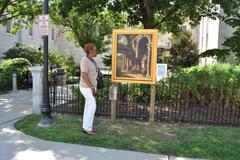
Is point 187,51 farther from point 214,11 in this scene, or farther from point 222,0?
point 222,0

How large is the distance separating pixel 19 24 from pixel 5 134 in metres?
14.0

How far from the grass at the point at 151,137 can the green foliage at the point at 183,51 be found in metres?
17.4

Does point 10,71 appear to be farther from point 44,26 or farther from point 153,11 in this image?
point 44,26

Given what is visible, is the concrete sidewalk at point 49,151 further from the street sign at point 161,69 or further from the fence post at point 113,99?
the street sign at point 161,69

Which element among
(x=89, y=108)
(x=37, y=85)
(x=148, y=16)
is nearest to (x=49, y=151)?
(x=89, y=108)

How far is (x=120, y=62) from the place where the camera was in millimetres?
7879

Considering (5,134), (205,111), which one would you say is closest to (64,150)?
(5,134)

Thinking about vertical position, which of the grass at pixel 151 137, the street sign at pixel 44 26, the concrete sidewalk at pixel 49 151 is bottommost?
the concrete sidewalk at pixel 49 151

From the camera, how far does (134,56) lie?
7.75m

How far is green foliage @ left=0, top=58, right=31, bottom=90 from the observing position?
562 inches

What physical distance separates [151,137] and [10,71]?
9927mm

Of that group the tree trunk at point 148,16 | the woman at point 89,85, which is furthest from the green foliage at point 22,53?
the woman at point 89,85

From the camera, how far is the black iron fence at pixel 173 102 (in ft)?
27.1

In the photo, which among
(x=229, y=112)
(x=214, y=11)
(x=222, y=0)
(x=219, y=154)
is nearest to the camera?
(x=219, y=154)
